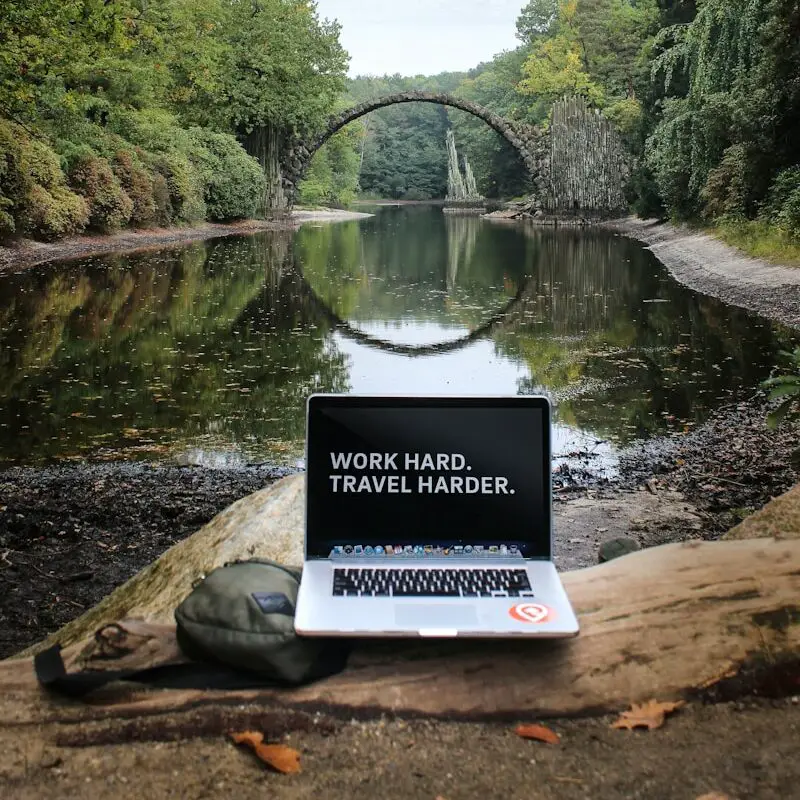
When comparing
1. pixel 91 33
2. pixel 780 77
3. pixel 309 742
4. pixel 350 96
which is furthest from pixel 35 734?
pixel 350 96

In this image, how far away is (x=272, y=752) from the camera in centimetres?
268

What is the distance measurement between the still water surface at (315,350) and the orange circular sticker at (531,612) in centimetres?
493

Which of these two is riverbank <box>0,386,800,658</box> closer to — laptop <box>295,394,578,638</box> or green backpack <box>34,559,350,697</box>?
green backpack <box>34,559,350,697</box>

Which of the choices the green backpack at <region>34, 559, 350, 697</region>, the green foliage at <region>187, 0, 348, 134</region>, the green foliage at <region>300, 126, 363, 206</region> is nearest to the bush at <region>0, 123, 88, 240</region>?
the green foliage at <region>187, 0, 348, 134</region>

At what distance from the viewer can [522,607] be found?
2875mm

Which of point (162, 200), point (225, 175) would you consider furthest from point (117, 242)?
point (225, 175)

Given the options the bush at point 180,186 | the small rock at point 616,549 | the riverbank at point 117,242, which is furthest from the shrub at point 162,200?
the small rock at point 616,549

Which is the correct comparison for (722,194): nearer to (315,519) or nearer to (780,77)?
(780,77)

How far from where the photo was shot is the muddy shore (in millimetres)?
5195

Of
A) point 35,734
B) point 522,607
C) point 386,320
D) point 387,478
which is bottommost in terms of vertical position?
point 386,320

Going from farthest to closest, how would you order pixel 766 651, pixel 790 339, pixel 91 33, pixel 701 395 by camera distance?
pixel 91 33 → pixel 790 339 → pixel 701 395 → pixel 766 651

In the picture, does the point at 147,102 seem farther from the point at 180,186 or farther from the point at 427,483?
the point at 427,483

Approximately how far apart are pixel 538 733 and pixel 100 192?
2786 cm

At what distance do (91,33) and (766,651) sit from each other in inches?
699
